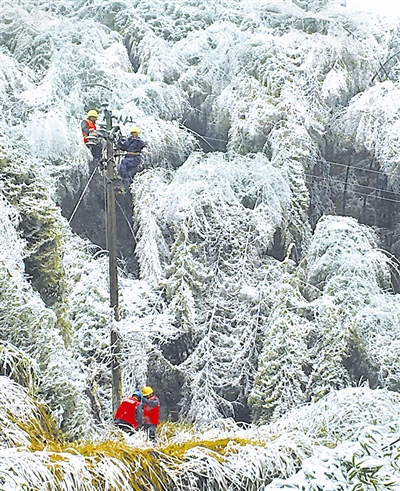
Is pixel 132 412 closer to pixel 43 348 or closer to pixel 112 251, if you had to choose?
pixel 43 348

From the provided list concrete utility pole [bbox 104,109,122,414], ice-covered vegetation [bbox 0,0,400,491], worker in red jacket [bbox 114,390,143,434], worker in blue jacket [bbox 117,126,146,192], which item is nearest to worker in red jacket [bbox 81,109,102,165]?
concrete utility pole [bbox 104,109,122,414]

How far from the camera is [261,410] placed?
6.26 metres

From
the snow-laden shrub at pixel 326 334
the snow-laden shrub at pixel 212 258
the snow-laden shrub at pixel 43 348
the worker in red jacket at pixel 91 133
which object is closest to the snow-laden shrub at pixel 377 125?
the snow-laden shrub at pixel 212 258

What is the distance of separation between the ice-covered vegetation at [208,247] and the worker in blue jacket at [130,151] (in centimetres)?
74

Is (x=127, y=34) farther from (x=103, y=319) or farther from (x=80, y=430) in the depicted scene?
(x=80, y=430)

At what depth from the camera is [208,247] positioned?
23.3 ft

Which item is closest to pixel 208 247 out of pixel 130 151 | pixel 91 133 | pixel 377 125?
pixel 130 151

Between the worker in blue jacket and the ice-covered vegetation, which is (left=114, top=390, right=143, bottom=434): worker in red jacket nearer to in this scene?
the ice-covered vegetation

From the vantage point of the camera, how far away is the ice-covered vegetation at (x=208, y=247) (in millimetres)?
3385

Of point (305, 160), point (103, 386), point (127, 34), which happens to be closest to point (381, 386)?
point (103, 386)

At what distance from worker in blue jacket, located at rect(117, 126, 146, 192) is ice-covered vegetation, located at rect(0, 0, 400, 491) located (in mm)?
742

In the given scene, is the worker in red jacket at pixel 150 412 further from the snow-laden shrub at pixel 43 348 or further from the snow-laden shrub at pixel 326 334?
the snow-laden shrub at pixel 326 334

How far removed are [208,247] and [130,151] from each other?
5.87ft

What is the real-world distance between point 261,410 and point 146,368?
120 cm
